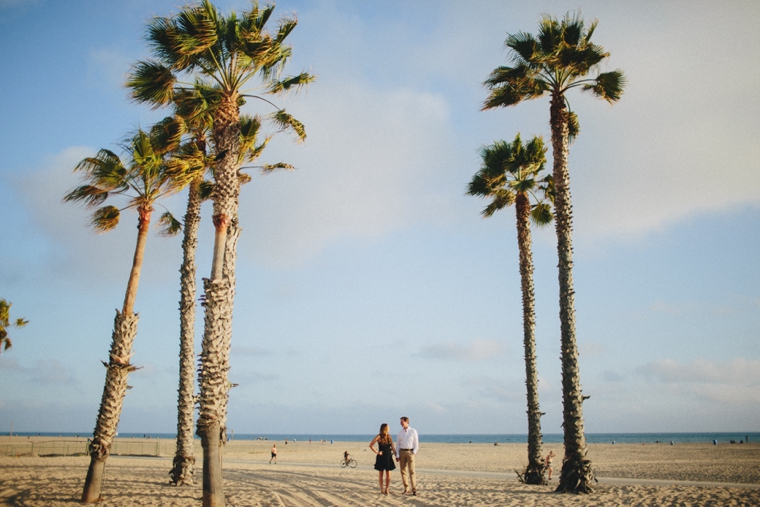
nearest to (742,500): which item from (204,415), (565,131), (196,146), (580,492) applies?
A: (580,492)

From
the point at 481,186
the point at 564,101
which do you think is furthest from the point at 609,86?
the point at 481,186

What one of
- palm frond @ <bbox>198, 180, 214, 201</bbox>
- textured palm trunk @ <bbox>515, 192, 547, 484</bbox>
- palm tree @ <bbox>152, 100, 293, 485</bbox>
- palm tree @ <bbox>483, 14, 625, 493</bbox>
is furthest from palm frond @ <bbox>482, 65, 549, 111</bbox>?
palm frond @ <bbox>198, 180, 214, 201</bbox>

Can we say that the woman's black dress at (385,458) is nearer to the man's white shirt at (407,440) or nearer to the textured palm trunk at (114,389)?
the man's white shirt at (407,440)

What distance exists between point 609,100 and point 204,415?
45.2 ft

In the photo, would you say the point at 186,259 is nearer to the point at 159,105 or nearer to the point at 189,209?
the point at 189,209

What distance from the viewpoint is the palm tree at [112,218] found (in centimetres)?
1105

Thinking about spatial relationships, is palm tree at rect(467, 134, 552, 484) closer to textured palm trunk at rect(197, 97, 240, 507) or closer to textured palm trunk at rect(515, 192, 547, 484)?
textured palm trunk at rect(515, 192, 547, 484)

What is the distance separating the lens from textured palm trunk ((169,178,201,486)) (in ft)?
46.7

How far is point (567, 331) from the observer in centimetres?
1317

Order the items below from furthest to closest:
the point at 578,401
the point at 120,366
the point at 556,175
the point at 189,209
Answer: the point at 189,209 < the point at 556,175 < the point at 578,401 < the point at 120,366

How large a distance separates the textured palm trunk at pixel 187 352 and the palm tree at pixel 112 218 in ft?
7.70

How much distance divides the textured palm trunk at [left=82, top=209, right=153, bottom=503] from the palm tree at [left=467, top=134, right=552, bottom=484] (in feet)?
37.2

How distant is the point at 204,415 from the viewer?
8.65m

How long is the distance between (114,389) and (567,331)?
11114 millimetres
